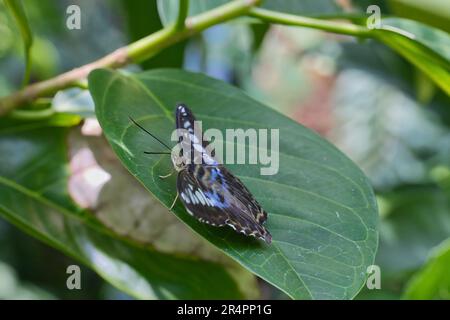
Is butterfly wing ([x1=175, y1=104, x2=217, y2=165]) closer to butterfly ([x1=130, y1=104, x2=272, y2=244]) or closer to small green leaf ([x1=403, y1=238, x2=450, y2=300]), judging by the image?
butterfly ([x1=130, y1=104, x2=272, y2=244])

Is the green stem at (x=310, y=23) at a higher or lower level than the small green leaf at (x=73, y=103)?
higher

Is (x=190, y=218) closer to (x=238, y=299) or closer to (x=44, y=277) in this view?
(x=238, y=299)

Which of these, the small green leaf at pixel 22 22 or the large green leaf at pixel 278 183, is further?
the small green leaf at pixel 22 22

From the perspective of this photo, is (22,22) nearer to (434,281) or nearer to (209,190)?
(209,190)

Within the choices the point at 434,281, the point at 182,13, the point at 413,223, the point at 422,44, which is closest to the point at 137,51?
the point at 182,13

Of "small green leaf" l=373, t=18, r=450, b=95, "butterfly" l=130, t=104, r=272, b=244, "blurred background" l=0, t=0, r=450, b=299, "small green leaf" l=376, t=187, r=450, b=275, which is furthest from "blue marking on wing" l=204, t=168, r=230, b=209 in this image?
"small green leaf" l=376, t=187, r=450, b=275

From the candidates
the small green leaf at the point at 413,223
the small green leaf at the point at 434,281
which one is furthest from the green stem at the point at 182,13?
the small green leaf at the point at 413,223

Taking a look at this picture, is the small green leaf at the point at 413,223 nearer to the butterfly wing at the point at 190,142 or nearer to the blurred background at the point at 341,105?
the blurred background at the point at 341,105
